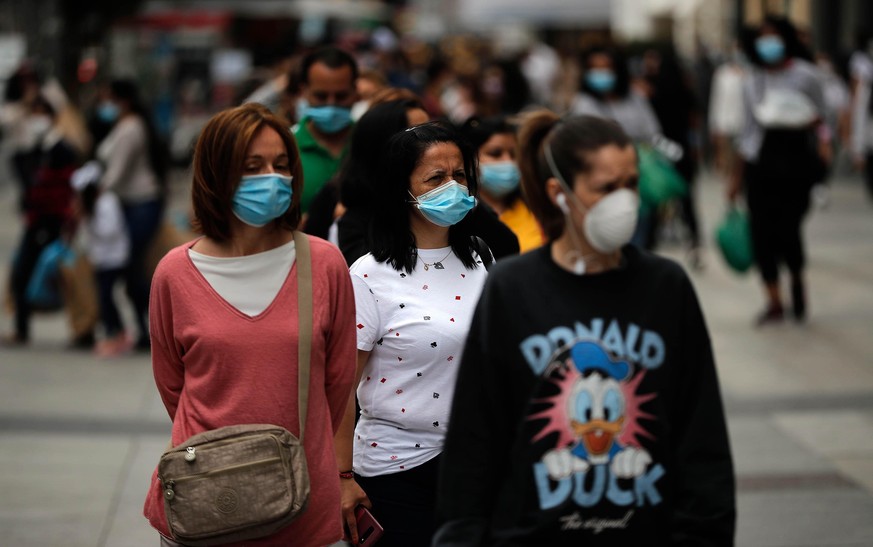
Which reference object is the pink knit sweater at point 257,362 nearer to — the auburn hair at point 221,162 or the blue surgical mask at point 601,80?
the auburn hair at point 221,162

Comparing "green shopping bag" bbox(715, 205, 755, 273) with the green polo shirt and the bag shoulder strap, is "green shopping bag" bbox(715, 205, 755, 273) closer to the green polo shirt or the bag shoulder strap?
the green polo shirt

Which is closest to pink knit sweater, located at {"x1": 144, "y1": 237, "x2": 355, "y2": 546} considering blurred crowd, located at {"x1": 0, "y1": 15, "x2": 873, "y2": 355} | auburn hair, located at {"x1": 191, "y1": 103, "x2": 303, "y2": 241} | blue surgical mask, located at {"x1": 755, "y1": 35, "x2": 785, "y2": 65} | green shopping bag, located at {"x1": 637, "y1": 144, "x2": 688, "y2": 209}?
auburn hair, located at {"x1": 191, "y1": 103, "x2": 303, "y2": 241}

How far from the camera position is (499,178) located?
5590 millimetres

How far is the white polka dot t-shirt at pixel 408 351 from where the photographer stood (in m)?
3.93

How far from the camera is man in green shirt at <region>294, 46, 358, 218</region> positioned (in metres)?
6.11

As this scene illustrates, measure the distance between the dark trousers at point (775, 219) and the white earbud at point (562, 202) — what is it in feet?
25.4

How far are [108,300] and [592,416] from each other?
808cm

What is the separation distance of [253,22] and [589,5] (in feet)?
49.9

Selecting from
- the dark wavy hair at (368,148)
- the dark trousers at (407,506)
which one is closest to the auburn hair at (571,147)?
the dark trousers at (407,506)

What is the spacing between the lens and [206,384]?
3.50 meters

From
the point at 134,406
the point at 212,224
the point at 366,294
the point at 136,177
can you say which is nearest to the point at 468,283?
the point at 366,294

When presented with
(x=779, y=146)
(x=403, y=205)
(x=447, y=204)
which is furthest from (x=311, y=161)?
(x=779, y=146)

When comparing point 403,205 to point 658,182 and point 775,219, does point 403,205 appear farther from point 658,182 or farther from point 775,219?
point 775,219

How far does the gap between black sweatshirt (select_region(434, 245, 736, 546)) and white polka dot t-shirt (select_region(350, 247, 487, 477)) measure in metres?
0.93
